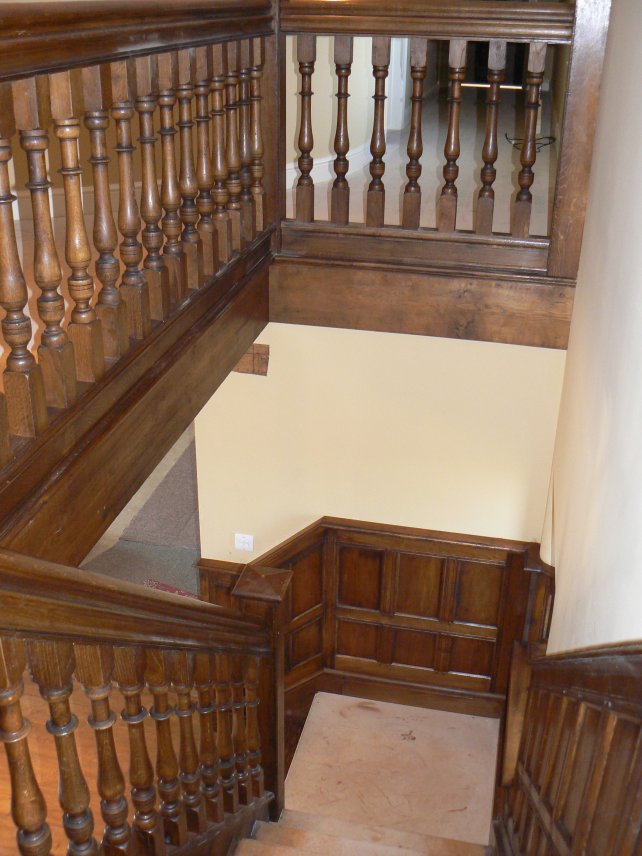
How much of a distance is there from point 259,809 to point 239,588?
77 centimetres

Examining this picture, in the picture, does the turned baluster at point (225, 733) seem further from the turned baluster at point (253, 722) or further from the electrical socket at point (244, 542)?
the electrical socket at point (244, 542)

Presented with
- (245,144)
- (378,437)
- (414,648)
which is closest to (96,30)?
(245,144)

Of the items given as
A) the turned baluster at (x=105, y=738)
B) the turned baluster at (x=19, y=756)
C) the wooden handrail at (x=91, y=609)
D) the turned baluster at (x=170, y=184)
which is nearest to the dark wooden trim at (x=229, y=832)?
the turned baluster at (x=105, y=738)

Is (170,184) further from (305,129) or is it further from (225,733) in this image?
(225,733)

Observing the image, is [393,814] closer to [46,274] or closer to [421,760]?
[421,760]

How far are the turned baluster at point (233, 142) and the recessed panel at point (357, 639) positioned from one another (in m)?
2.52

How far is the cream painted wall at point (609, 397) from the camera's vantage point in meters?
1.78

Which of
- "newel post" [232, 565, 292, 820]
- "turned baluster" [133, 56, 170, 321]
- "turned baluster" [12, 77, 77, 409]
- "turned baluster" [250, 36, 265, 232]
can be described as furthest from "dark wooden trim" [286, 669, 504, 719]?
"turned baluster" [12, 77, 77, 409]

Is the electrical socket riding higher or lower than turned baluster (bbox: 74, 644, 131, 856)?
lower

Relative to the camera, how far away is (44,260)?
1.72 metres

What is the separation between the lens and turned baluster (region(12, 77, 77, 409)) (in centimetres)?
157

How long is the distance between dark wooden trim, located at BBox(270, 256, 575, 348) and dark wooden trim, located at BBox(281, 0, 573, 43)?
0.84 m

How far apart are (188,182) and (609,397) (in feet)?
4.32

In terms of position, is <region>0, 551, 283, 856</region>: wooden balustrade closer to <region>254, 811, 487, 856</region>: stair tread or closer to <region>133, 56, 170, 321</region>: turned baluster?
<region>254, 811, 487, 856</region>: stair tread
